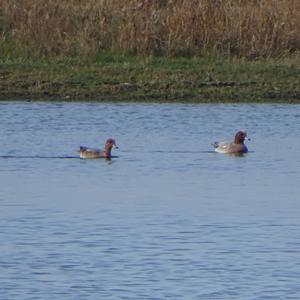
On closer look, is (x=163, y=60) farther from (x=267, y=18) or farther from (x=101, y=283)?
(x=101, y=283)

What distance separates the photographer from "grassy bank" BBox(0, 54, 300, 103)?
19094 mm

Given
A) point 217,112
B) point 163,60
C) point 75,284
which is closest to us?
point 75,284

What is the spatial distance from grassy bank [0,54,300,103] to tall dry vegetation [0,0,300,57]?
70 cm

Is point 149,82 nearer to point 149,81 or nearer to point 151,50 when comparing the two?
point 149,81

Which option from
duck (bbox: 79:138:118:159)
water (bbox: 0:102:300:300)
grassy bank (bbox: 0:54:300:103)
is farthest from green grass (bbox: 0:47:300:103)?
duck (bbox: 79:138:118:159)

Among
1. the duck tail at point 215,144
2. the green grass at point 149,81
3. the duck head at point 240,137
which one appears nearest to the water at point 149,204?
the duck tail at point 215,144

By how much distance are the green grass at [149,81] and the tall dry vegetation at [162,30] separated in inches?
25.5

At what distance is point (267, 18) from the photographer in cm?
2088

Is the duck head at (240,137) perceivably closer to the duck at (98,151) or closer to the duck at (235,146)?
the duck at (235,146)

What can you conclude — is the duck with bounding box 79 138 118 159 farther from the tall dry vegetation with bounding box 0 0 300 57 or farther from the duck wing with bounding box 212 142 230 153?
the tall dry vegetation with bounding box 0 0 300 57

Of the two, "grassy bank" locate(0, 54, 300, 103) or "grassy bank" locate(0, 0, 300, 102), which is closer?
"grassy bank" locate(0, 54, 300, 103)

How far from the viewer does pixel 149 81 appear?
19.3 meters

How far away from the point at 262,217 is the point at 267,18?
8.83 metres

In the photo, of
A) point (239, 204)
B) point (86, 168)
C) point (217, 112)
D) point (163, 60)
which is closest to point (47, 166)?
point (86, 168)
